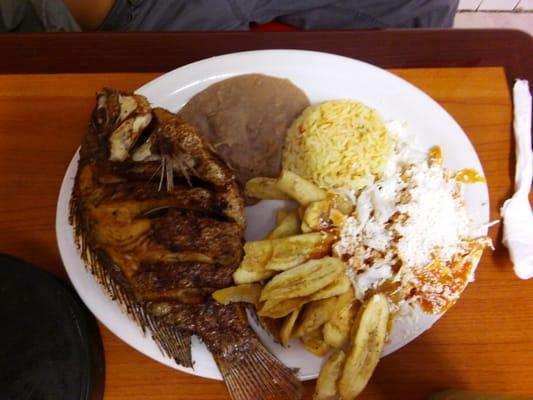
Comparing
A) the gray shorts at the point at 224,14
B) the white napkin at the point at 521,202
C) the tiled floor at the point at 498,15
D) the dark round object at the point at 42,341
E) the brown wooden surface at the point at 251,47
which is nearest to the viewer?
the dark round object at the point at 42,341

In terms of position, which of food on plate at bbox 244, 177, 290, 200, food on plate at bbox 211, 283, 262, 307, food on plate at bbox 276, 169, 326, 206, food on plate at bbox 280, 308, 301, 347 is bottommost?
food on plate at bbox 280, 308, 301, 347

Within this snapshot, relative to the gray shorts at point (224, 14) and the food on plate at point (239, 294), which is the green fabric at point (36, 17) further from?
the food on plate at point (239, 294)

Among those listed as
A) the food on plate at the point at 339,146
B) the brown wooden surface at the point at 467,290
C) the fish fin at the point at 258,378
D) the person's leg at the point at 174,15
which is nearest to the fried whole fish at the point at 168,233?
the fish fin at the point at 258,378

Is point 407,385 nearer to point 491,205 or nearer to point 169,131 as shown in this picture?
point 491,205

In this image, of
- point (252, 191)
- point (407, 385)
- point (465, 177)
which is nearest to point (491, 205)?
point (465, 177)

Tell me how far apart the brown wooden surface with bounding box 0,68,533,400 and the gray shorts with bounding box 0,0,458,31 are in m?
0.27

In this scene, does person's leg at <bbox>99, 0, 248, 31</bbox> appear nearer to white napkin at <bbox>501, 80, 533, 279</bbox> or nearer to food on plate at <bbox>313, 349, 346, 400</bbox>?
white napkin at <bbox>501, 80, 533, 279</bbox>

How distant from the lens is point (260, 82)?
51.7 inches

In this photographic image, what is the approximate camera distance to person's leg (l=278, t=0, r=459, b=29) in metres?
1.59

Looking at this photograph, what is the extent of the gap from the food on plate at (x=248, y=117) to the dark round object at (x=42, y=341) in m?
0.49

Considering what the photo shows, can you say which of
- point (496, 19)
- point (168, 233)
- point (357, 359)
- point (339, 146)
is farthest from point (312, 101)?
point (496, 19)

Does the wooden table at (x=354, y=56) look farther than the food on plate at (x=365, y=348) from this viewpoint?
Yes

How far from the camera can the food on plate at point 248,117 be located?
1.25m

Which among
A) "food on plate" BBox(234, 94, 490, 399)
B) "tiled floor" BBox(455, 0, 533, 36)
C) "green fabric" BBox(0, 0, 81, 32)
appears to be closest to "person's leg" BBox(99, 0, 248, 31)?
"green fabric" BBox(0, 0, 81, 32)
